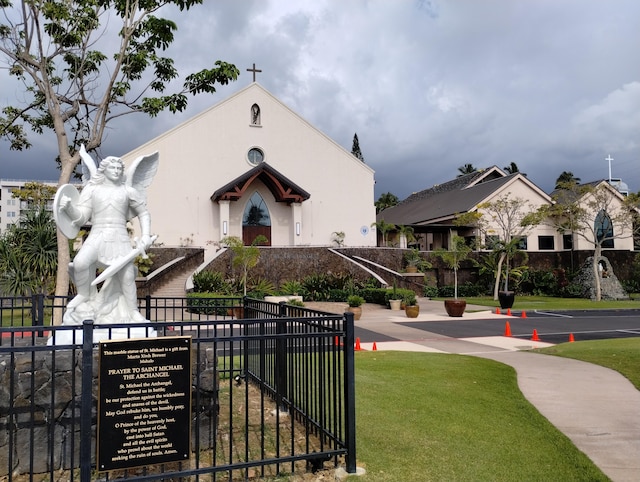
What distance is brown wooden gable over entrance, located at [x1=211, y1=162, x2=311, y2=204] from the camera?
2981 cm

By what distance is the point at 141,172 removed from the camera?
6652 mm

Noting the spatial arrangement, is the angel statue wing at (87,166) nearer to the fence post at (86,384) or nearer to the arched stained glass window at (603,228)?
the fence post at (86,384)

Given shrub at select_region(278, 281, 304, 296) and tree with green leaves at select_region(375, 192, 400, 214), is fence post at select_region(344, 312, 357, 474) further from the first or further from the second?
tree with green leaves at select_region(375, 192, 400, 214)

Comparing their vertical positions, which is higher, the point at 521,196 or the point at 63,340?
the point at 521,196

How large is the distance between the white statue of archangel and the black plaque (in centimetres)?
222

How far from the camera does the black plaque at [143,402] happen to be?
12.2ft

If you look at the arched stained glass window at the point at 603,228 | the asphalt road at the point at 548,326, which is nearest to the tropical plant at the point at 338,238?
the asphalt road at the point at 548,326

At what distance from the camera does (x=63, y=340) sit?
5.69 m

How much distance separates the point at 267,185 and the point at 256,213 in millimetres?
2039

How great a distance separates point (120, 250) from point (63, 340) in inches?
48.0

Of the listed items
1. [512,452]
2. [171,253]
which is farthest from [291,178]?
[512,452]

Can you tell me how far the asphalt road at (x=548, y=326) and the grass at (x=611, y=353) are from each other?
1.80 meters

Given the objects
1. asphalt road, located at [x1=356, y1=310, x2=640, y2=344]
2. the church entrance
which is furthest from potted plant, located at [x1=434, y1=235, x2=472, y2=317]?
the church entrance

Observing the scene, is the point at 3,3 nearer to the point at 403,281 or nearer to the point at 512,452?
the point at 512,452
